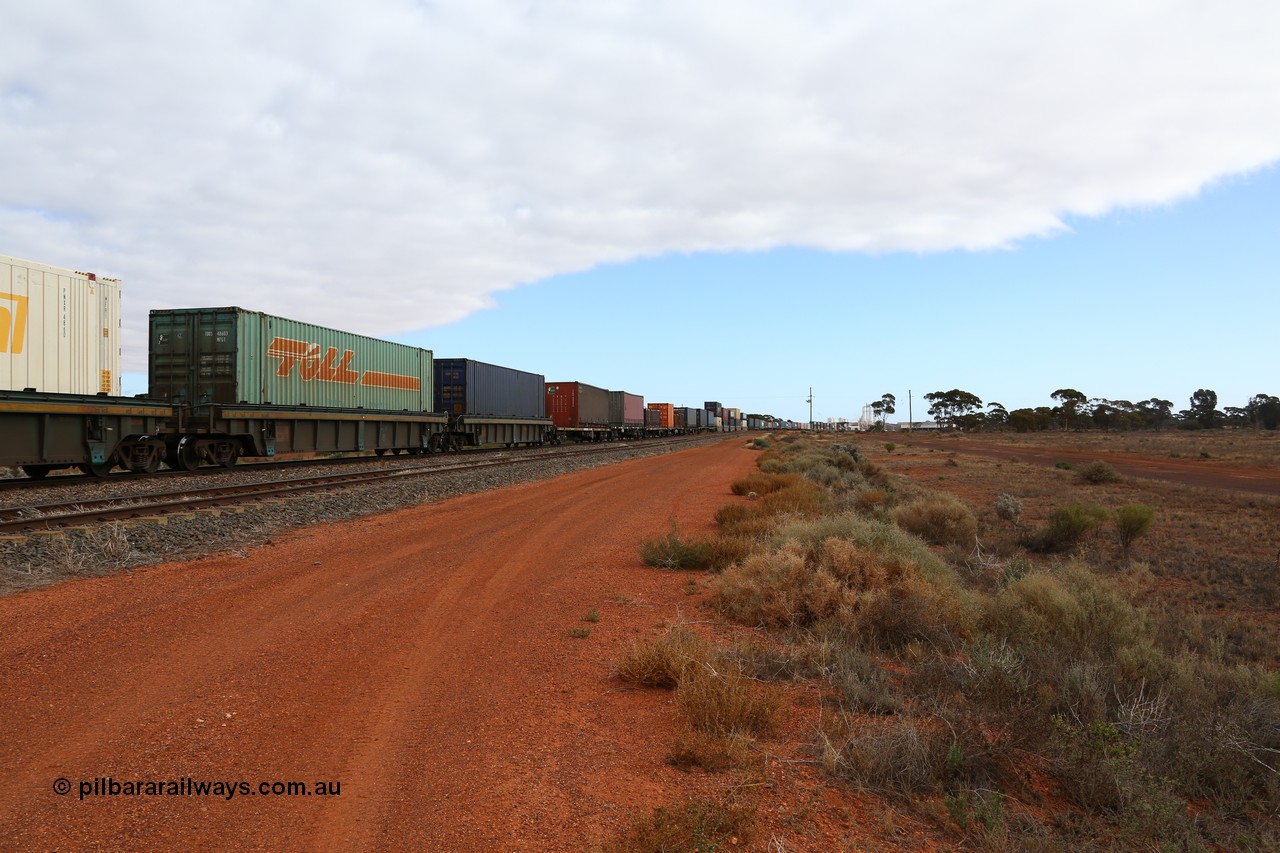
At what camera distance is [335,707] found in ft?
14.8

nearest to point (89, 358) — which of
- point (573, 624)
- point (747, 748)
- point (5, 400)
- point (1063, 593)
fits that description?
point (5, 400)

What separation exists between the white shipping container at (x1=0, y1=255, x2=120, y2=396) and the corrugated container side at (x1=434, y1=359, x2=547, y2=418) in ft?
63.5

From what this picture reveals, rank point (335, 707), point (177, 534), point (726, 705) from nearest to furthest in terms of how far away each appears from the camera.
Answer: point (726, 705) → point (335, 707) → point (177, 534)

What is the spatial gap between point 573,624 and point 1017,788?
3.91 meters

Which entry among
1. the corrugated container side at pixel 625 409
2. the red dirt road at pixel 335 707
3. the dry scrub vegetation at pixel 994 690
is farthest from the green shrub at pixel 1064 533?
the corrugated container side at pixel 625 409

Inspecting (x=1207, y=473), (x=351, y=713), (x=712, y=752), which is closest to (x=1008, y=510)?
(x=712, y=752)

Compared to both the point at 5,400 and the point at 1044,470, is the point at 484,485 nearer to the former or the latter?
the point at 5,400

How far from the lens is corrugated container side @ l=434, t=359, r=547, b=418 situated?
119 ft

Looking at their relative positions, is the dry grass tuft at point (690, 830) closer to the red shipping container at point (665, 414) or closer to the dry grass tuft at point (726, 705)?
the dry grass tuft at point (726, 705)

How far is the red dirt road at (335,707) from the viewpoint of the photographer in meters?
3.25

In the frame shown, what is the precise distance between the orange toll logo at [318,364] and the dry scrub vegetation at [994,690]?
59.7ft

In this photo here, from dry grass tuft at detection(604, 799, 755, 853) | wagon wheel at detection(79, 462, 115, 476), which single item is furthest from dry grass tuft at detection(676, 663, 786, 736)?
wagon wheel at detection(79, 462, 115, 476)

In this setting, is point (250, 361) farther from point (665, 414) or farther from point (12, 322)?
point (665, 414)

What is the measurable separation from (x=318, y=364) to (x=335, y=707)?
884 inches
